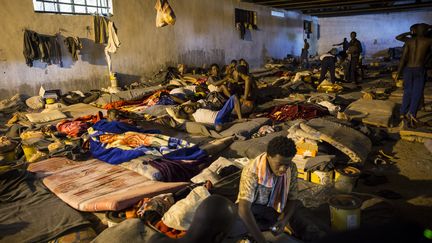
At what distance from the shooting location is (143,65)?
10508 millimetres

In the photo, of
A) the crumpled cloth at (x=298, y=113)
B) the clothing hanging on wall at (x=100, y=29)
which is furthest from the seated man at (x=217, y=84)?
the clothing hanging on wall at (x=100, y=29)

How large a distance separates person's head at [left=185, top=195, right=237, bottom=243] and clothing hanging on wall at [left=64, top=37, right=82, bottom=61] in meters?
8.71

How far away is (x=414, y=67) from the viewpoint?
5.74 m

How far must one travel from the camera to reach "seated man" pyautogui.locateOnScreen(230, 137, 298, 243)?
7.31ft

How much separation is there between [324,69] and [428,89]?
2798mm

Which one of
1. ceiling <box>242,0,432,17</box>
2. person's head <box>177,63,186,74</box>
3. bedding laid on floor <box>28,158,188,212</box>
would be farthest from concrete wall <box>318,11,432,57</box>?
bedding laid on floor <box>28,158,188,212</box>

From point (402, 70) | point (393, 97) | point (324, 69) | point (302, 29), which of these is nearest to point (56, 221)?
point (402, 70)

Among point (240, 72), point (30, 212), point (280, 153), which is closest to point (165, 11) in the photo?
point (240, 72)

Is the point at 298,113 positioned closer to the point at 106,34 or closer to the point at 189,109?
the point at 189,109

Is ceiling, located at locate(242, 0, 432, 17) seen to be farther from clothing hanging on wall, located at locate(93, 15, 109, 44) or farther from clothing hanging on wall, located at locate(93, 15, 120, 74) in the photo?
clothing hanging on wall, located at locate(93, 15, 109, 44)

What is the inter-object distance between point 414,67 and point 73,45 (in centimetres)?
762

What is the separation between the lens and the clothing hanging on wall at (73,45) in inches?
331

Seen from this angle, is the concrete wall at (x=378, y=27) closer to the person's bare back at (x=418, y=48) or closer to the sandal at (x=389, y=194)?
the person's bare back at (x=418, y=48)

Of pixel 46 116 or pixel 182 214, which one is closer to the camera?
pixel 182 214
